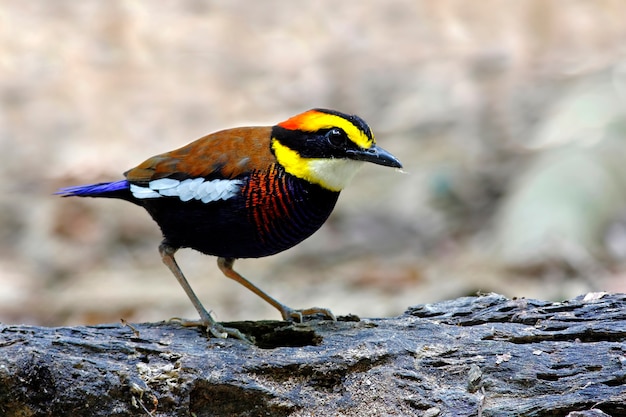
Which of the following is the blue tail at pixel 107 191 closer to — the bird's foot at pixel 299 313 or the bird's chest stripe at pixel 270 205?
the bird's chest stripe at pixel 270 205

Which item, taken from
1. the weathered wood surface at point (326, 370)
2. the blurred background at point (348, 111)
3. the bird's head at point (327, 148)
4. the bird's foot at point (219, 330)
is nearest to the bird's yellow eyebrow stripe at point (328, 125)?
the bird's head at point (327, 148)

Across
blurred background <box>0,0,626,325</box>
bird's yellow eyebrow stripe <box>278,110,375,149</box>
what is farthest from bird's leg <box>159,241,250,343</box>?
blurred background <box>0,0,626,325</box>

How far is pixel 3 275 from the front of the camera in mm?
9250

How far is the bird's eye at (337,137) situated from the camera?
490 centimetres

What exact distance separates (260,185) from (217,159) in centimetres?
31

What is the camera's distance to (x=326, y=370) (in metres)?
4.40

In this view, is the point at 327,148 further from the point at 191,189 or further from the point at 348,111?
the point at 348,111

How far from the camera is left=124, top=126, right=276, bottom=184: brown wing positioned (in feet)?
16.2

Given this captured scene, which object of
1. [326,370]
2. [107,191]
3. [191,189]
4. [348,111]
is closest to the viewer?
[326,370]

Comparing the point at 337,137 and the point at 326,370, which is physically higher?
the point at 337,137

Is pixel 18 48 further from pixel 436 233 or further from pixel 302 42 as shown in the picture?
pixel 436 233

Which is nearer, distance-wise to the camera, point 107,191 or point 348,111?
point 107,191

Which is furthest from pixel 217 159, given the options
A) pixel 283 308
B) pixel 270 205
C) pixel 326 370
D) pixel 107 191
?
pixel 326 370

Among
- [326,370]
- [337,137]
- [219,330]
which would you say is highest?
[337,137]
